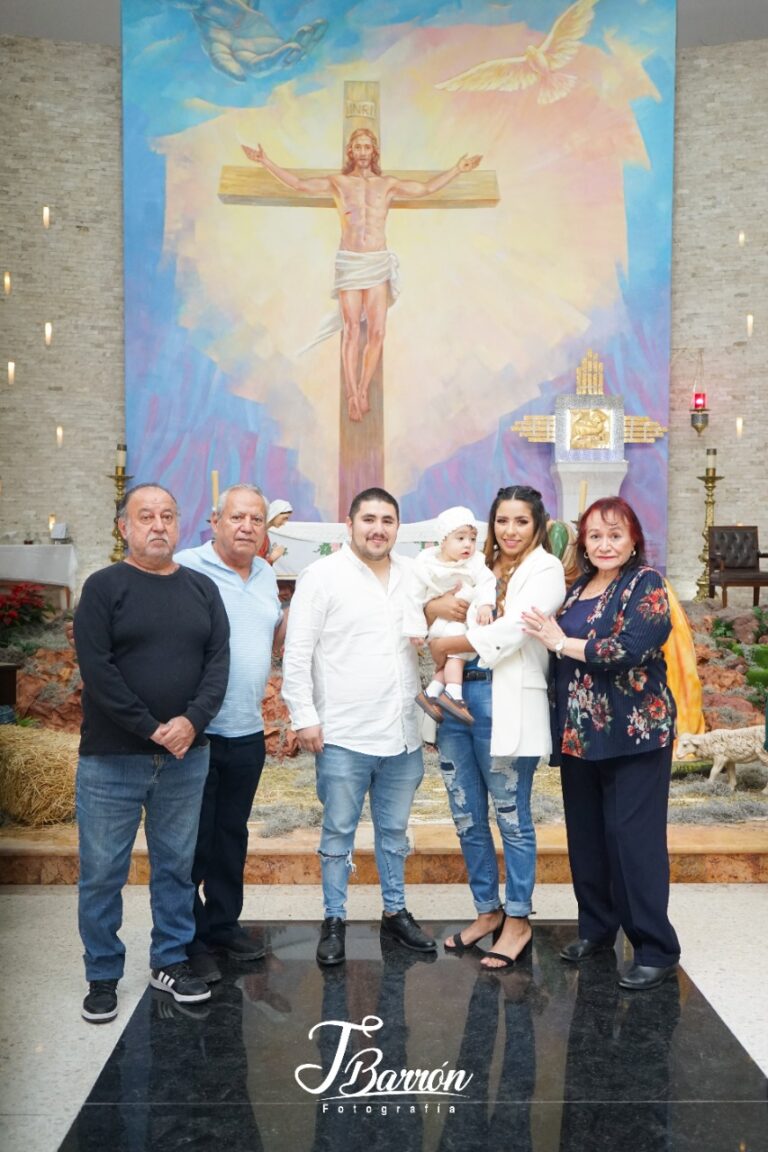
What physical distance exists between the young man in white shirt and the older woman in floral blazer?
0.52 metres

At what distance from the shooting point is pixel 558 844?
471cm

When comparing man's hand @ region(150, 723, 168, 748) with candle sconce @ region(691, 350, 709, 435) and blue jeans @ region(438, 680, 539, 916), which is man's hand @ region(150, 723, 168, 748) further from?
candle sconce @ region(691, 350, 709, 435)


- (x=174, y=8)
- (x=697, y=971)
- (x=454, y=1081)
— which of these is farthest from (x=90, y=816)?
(x=174, y=8)

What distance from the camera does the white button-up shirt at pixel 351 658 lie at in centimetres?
355

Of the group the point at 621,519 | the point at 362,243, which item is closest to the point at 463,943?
the point at 621,519

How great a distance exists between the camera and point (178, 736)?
3.14 metres

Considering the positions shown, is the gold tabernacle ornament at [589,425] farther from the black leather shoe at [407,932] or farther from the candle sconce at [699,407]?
the black leather shoe at [407,932]

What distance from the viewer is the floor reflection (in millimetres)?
2578

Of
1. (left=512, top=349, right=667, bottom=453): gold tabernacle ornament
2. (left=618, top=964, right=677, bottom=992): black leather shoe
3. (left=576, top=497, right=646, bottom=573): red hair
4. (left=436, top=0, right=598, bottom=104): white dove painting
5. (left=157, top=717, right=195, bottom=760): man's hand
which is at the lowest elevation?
(left=618, top=964, right=677, bottom=992): black leather shoe

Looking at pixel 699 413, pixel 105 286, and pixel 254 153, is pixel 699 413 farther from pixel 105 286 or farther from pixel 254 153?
pixel 105 286

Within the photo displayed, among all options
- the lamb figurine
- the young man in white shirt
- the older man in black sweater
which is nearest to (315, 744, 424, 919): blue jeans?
the young man in white shirt

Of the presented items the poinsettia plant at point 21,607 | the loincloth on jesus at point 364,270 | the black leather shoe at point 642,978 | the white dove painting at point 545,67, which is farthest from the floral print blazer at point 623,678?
the white dove painting at point 545,67

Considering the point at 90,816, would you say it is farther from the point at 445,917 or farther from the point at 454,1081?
the point at 445,917

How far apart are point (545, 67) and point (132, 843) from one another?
1199cm
